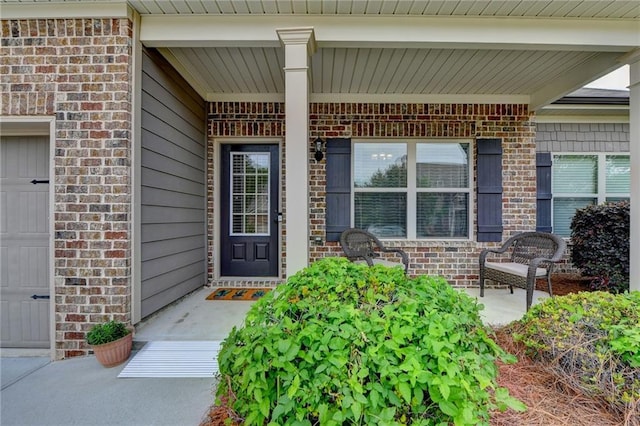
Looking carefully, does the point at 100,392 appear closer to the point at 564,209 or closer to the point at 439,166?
the point at 439,166

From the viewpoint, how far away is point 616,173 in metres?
4.73

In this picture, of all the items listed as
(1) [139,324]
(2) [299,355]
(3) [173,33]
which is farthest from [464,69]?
(1) [139,324]

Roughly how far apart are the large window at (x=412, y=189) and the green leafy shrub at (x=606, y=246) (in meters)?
1.43

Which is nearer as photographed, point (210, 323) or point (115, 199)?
point (115, 199)

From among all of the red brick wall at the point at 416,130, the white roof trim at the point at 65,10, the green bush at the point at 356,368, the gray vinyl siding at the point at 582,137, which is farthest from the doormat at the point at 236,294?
the gray vinyl siding at the point at 582,137

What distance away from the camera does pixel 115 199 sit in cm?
251

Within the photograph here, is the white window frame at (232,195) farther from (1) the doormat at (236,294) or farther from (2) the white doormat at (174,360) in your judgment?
(2) the white doormat at (174,360)

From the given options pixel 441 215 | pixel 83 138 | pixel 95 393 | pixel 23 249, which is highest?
pixel 83 138

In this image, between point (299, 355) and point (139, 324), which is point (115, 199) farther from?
point (299, 355)

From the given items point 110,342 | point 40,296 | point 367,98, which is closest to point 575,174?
point 367,98

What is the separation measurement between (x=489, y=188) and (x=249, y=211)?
347cm

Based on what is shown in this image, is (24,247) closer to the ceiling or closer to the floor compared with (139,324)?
closer to the ceiling

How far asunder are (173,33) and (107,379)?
9.34ft

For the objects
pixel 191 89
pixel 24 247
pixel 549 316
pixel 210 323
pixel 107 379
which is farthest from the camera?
pixel 191 89
